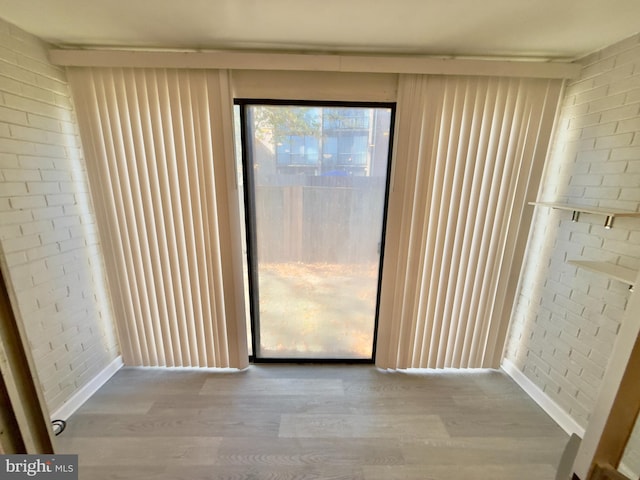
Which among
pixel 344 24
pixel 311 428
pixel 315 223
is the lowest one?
pixel 311 428

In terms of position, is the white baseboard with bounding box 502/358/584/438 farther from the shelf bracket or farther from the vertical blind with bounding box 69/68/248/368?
the vertical blind with bounding box 69/68/248/368

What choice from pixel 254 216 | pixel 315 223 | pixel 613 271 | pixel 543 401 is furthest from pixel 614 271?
pixel 254 216

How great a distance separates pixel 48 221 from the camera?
150 cm

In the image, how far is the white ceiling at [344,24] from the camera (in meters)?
1.13

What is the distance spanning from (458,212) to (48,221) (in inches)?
106

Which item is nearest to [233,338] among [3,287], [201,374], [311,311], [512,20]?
[201,374]

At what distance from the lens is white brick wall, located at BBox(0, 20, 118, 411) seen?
132 centimetres

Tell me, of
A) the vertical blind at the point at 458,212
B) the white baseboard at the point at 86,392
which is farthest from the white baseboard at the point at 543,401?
the white baseboard at the point at 86,392

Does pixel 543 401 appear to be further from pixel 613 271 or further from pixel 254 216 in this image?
pixel 254 216

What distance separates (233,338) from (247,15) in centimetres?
211

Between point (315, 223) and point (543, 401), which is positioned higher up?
point (315, 223)

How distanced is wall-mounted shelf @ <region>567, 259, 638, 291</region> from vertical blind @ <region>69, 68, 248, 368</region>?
2149 mm

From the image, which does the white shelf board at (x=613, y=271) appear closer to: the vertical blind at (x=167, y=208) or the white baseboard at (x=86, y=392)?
the vertical blind at (x=167, y=208)

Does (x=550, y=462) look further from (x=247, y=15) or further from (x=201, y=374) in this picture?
(x=247, y=15)
